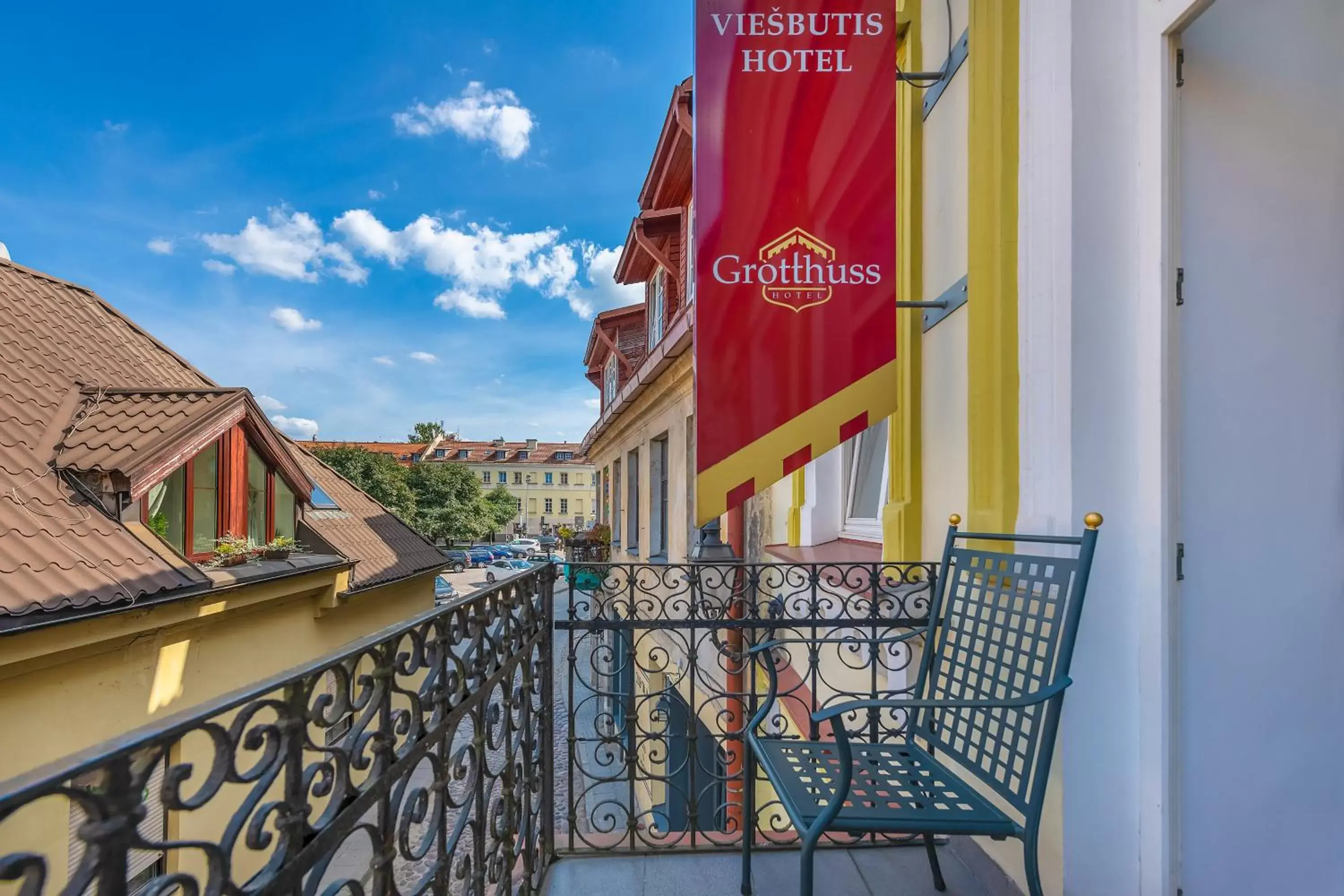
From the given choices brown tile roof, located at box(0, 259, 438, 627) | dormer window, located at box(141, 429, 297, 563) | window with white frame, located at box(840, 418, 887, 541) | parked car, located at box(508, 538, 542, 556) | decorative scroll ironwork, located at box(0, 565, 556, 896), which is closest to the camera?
decorative scroll ironwork, located at box(0, 565, 556, 896)

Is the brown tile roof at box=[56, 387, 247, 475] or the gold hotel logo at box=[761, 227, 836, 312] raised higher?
the gold hotel logo at box=[761, 227, 836, 312]

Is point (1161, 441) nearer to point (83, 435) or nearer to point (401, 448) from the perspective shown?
point (83, 435)

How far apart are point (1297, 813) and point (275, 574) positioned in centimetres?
697

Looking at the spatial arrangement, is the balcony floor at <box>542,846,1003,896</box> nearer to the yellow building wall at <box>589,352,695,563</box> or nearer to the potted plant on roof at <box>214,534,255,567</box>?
the yellow building wall at <box>589,352,695,563</box>

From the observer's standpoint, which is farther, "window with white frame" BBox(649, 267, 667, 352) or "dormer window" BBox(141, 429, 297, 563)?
"window with white frame" BBox(649, 267, 667, 352)

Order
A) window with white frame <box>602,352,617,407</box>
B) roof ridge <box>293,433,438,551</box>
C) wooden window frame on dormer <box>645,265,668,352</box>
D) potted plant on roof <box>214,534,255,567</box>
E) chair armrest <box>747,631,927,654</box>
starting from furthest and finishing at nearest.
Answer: window with white frame <box>602,352,617,407</box>
roof ridge <box>293,433,438,551</box>
wooden window frame on dormer <box>645,265,668,352</box>
potted plant on roof <box>214,534,255,567</box>
chair armrest <box>747,631,927,654</box>

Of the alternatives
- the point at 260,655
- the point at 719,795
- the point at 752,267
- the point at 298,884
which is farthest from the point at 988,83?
the point at 260,655

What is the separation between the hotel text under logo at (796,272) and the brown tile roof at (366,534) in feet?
22.3

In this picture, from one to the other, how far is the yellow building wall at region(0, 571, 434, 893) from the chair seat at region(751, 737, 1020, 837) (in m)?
1.65

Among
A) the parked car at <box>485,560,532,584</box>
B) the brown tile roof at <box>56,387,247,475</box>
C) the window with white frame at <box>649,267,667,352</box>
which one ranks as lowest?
the parked car at <box>485,560,532,584</box>

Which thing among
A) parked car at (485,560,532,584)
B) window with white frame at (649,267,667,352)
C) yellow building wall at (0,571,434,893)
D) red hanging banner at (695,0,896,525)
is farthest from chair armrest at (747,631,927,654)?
parked car at (485,560,532,584)

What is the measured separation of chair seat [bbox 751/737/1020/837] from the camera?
161cm

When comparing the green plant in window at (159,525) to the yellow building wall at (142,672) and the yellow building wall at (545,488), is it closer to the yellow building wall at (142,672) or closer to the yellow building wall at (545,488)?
→ the yellow building wall at (142,672)

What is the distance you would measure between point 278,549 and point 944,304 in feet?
21.5
